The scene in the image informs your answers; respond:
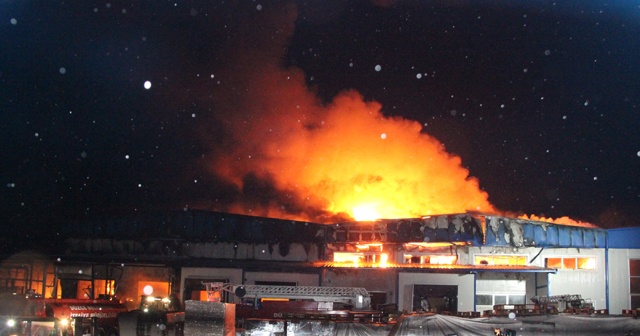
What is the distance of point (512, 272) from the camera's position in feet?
74.9

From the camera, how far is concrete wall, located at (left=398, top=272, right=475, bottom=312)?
22.5 m

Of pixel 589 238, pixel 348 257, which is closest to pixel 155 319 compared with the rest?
pixel 348 257

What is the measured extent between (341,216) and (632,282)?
484 inches

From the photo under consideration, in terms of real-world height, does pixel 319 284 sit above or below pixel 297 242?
below

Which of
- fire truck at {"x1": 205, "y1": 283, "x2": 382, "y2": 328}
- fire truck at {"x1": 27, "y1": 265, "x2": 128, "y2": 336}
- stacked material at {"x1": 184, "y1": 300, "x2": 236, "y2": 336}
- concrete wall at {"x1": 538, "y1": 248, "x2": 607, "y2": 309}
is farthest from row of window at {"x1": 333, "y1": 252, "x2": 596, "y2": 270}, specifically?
stacked material at {"x1": 184, "y1": 300, "x2": 236, "y2": 336}

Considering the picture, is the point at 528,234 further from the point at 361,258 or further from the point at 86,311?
the point at 86,311

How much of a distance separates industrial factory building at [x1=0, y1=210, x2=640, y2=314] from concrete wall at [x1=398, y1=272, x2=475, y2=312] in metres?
0.04

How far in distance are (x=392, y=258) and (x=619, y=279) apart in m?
8.63

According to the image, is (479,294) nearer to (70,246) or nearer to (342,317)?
(342,317)

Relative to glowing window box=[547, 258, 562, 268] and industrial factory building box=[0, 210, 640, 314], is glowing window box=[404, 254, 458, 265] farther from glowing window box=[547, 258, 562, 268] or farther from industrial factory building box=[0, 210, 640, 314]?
glowing window box=[547, 258, 562, 268]

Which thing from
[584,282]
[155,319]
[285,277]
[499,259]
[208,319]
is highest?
[499,259]

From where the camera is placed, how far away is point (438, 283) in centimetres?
2253

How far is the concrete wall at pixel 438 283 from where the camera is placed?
22484 mm

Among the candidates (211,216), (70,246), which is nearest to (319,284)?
(211,216)
